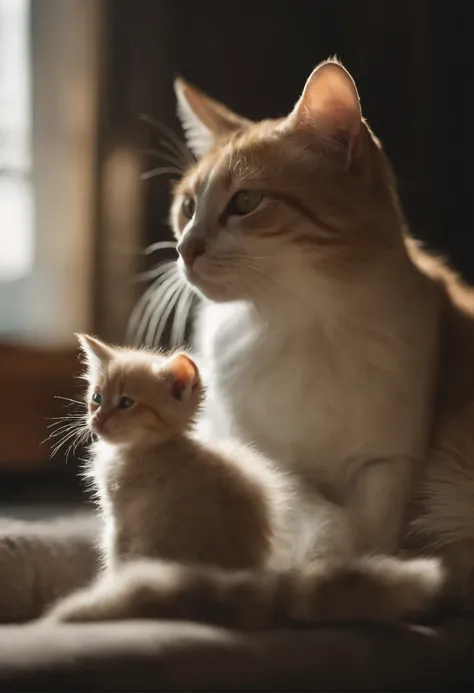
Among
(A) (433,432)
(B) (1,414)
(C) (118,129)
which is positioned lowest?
(B) (1,414)

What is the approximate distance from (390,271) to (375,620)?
0.51 m

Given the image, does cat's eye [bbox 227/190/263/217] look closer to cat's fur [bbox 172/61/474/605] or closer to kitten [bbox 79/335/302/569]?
cat's fur [bbox 172/61/474/605]

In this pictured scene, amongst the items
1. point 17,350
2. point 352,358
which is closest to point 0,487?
point 17,350

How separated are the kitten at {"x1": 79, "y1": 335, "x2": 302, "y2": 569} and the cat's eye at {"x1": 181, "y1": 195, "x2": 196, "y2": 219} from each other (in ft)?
1.04

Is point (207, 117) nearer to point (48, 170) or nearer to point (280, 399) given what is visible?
point (280, 399)

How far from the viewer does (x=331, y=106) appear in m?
1.16

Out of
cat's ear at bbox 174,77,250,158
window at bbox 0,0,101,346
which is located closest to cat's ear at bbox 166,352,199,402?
cat's ear at bbox 174,77,250,158

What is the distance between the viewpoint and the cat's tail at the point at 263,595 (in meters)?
0.87

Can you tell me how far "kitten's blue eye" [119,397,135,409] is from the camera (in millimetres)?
1026

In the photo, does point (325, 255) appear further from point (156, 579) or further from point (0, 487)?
point (0, 487)

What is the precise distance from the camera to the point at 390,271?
3.98 feet

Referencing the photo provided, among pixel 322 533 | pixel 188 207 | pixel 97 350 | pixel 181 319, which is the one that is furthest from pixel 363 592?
pixel 181 319

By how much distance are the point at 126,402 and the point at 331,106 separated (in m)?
0.49

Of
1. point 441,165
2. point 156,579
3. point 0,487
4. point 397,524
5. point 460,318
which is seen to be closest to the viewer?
point 156,579
